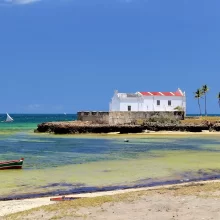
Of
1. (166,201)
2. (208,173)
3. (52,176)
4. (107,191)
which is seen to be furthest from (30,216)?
(208,173)

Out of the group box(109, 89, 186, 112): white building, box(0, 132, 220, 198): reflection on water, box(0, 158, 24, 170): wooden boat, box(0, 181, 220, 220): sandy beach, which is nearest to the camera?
box(0, 181, 220, 220): sandy beach

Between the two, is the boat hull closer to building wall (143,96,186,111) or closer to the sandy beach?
the sandy beach

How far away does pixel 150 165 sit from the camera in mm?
35750

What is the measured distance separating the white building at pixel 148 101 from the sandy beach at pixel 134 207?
8288cm

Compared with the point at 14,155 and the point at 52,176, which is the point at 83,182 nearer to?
the point at 52,176

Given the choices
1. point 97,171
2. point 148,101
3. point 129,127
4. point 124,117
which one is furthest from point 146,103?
point 97,171

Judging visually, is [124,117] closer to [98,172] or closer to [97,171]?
[97,171]

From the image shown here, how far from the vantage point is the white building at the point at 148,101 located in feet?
341

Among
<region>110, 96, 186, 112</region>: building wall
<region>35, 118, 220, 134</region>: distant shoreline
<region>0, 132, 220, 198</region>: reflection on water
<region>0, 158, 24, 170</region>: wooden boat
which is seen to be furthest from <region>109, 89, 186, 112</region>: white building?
<region>0, 158, 24, 170</region>: wooden boat

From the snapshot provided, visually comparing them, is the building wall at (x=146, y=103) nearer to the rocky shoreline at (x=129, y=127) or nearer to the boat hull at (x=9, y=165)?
the rocky shoreline at (x=129, y=127)

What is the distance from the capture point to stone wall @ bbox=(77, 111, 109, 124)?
9412 centimetres

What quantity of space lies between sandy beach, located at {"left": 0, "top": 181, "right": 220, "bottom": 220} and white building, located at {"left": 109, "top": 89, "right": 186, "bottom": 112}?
82876mm

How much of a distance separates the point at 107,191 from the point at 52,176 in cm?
697

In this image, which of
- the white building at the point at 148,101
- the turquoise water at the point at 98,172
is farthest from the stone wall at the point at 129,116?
the turquoise water at the point at 98,172
